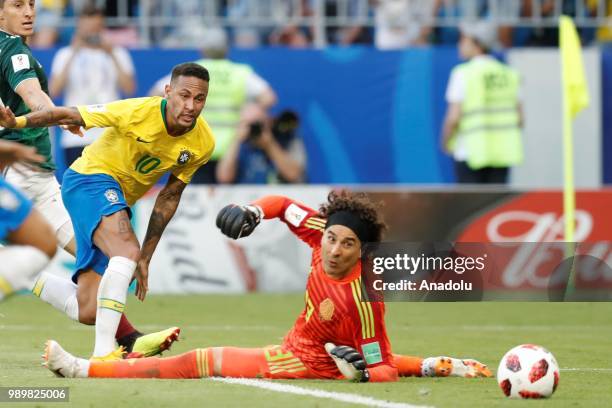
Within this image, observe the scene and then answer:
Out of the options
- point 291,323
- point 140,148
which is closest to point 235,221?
point 140,148

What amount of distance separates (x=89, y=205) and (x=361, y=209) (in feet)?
6.18

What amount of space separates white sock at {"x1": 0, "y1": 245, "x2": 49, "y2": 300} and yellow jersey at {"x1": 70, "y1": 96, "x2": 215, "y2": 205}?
211cm

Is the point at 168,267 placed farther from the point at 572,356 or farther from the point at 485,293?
the point at 485,293

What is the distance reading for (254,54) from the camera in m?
17.5

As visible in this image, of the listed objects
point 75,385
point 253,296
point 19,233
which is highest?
point 19,233

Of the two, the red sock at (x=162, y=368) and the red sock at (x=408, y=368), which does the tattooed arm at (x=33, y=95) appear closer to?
the red sock at (x=162, y=368)

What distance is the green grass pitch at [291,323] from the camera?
23.7 feet

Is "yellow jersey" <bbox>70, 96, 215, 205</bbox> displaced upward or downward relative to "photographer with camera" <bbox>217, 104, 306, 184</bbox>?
upward

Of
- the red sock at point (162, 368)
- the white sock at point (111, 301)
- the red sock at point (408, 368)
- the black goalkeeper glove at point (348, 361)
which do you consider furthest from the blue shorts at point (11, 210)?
the red sock at point (408, 368)

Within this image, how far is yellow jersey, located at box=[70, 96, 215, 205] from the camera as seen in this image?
8.89 m

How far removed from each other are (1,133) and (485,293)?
382 centimetres

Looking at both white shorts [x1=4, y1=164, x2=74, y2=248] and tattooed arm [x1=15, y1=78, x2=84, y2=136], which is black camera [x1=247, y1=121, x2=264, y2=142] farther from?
tattooed arm [x1=15, y1=78, x2=84, y2=136]

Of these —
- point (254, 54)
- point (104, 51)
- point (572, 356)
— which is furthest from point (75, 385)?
point (254, 54)

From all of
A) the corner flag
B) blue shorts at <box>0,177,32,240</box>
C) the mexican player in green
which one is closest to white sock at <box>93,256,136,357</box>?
the mexican player in green
